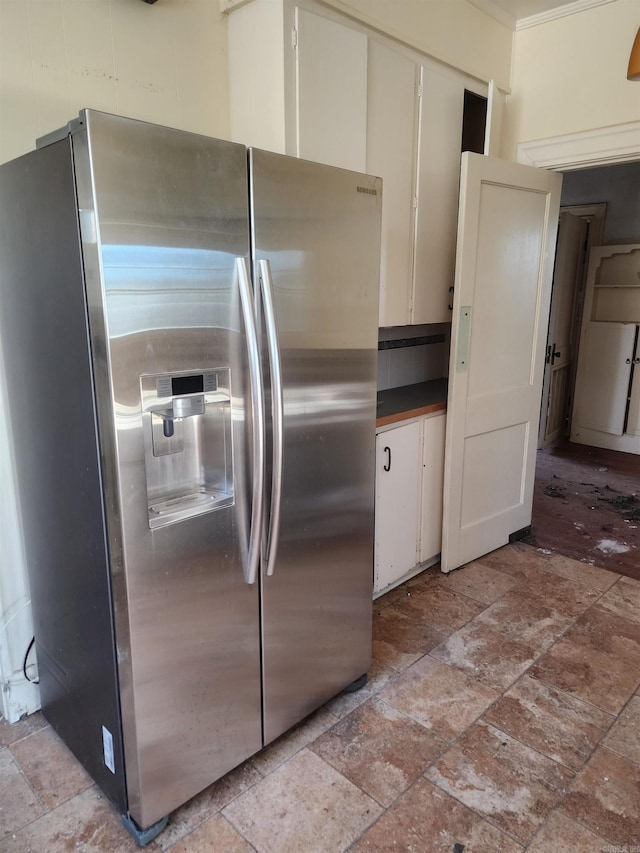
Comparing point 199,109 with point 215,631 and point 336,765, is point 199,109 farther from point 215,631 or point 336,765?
point 336,765

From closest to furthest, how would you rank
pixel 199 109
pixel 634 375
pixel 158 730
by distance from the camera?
pixel 158 730
pixel 199 109
pixel 634 375

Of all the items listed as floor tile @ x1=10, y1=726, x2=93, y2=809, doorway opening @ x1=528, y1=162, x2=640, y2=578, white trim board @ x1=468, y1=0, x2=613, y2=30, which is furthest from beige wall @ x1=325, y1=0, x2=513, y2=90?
floor tile @ x1=10, y1=726, x2=93, y2=809

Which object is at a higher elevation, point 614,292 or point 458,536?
point 614,292

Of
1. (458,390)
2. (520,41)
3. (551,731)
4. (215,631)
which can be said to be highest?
(520,41)

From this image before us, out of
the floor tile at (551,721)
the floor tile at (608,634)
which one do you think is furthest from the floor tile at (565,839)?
Result: the floor tile at (608,634)

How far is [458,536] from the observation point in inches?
119

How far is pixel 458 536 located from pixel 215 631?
1.79 meters

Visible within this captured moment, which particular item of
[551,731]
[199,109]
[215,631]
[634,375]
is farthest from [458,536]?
[634,375]

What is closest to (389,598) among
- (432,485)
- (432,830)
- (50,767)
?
(432,485)

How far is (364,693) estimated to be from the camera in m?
2.12

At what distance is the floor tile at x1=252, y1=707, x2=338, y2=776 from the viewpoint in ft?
5.89

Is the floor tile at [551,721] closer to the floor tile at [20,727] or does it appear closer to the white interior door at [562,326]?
the floor tile at [20,727]

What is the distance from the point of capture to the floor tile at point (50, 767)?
169 centimetres

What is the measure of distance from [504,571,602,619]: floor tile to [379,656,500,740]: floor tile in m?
0.76
